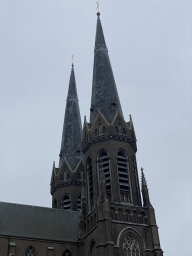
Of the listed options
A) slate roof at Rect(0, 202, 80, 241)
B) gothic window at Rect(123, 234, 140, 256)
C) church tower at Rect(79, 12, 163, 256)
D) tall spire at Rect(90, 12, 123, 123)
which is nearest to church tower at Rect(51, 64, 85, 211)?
slate roof at Rect(0, 202, 80, 241)

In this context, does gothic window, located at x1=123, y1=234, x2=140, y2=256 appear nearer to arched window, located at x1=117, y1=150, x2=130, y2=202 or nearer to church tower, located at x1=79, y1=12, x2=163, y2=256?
church tower, located at x1=79, y1=12, x2=163, y2=256

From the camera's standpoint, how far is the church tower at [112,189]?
3675 centimetres

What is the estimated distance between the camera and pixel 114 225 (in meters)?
36.9

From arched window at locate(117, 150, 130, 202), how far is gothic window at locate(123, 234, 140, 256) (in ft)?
12.3

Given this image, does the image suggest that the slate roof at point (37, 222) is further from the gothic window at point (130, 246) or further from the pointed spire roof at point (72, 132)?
the pointed spire roof at point (72, 132)

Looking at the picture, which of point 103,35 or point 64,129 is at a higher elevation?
point 103,35

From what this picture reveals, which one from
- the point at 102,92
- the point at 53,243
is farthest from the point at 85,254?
the point at 102,92

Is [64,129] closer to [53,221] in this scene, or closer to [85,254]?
[53,221]

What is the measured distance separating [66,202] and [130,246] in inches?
666

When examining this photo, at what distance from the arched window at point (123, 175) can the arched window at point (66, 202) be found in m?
13.0

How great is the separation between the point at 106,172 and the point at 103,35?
2191 cm

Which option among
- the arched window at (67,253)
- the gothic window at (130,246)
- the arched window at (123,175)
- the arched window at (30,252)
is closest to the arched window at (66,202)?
the arched window at (67,253)

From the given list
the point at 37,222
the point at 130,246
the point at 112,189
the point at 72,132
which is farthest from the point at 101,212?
the point at 72,132

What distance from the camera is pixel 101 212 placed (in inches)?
1463
